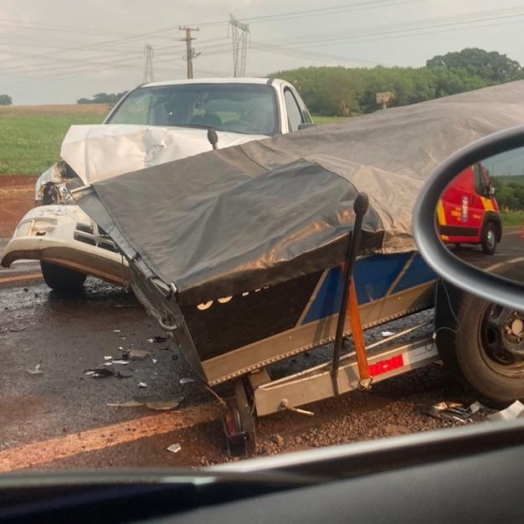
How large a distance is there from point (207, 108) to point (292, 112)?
0.91m

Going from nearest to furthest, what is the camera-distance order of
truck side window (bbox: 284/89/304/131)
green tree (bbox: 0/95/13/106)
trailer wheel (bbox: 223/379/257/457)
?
trailer wheel (bbox: 223/379/257/457) < truck side window (bbox: 284/89/304/131) < green tree (bbox: 0/95/13/106)

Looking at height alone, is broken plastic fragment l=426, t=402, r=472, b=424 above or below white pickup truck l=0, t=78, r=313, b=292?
below

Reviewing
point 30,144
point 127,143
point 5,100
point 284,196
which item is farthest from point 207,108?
point 5,100

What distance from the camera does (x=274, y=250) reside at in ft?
12.3

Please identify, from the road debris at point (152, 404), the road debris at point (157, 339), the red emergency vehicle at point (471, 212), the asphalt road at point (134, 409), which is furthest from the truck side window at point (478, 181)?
the road debris at point (157, 339)

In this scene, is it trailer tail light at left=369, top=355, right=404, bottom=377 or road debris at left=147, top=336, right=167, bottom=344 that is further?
road debris at left=147, top=336, right=167, bottom=344

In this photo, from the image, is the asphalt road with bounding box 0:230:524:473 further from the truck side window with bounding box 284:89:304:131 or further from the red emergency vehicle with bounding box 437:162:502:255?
the truck side window with bounding box 284:89:304:131

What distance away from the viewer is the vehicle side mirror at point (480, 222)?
2.06 meters

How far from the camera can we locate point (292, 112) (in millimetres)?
8305

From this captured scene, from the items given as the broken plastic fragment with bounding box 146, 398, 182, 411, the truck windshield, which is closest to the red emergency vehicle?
the broken plastic fragment with bounding box 146, 398, 182, 411

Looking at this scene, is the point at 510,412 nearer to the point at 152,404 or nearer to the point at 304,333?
the point at 304,333

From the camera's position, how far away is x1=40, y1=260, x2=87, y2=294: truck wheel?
759 cm

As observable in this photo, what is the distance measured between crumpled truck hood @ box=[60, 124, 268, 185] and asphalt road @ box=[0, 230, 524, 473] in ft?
4.65

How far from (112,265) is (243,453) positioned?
2.78 m
